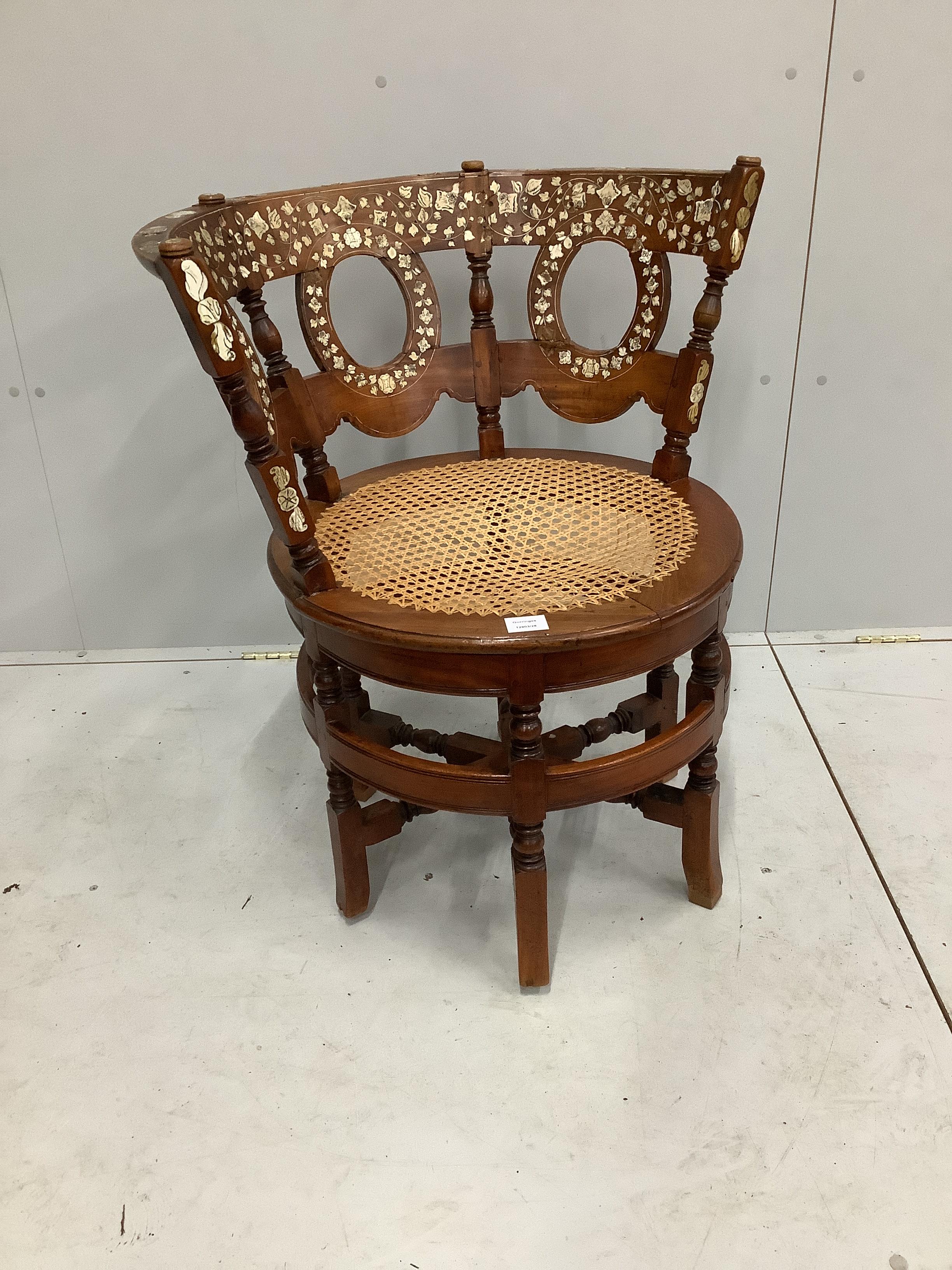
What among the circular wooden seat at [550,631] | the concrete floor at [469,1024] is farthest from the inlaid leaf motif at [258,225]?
the concrete floor at [469,1024]

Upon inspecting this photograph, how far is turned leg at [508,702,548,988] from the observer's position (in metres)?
1.17

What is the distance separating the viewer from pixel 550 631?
109 cm

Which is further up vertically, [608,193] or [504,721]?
[608,193]

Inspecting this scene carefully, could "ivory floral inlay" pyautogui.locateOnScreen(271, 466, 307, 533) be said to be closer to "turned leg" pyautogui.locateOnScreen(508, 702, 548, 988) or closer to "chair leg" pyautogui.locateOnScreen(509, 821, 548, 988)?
"turned leg" pyautogui.locateOnScreen(508, 702, 548, 988)

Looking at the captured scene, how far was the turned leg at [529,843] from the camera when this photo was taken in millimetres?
1170

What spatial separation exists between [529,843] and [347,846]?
325 mm

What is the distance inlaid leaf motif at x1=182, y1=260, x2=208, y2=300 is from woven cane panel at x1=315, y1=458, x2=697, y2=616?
15.6 inches

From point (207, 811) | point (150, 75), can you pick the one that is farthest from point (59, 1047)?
point (150, 75)

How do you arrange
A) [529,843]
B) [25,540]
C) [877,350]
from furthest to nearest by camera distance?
[25,540] → [877,350] → [529,843]

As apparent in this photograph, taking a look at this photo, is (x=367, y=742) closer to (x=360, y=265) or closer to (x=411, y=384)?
(x=411, y=384)

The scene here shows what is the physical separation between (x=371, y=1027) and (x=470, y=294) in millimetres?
1073

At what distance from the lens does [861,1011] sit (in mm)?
1311

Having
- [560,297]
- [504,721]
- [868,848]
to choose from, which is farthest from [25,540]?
[868,848]

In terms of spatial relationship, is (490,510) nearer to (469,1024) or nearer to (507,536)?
(507,536)
